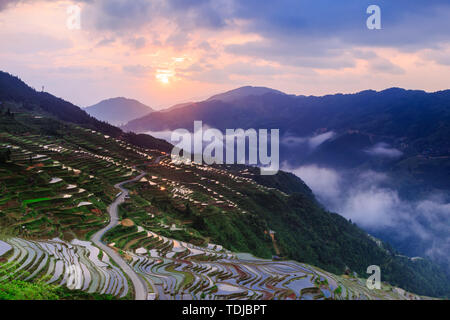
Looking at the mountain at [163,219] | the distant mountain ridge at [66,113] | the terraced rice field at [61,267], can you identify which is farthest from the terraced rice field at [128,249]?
the distant mountain ridge at [66,113]

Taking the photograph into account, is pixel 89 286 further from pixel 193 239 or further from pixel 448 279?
pixel 448 279

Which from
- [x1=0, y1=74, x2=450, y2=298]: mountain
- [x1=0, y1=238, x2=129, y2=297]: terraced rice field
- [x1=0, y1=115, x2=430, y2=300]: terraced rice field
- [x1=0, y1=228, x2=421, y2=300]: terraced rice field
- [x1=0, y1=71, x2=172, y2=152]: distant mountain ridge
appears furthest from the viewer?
[x1=0, y1=71, x2=172, y2=152]: distant mountain ridge

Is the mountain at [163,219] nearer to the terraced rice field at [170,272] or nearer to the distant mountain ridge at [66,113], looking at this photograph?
the terraced rice field at [170,272]

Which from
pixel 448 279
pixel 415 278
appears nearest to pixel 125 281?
pixel 415 278

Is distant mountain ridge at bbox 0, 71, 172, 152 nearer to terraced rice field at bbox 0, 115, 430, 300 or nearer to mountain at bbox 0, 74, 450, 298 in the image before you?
mountain at bbox 0, 74, 450, 298

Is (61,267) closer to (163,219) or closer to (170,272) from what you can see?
(170,272)

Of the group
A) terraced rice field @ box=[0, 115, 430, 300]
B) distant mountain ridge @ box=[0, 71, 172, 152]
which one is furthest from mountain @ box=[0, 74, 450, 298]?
distant mountain ridge @ box=[0, 71, 172, 152]

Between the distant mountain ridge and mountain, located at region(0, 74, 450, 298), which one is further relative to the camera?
the distant mountain ridge

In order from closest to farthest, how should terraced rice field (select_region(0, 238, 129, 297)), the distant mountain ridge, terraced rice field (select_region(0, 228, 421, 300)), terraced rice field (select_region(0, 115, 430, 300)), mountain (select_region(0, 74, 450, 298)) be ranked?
terraced rice field (select_region(0, 238, 129, 297)) → terraced rice field (select_region(0, 228, 421, 300)) → terraced rice field (select_region(0, 115, 430, 300)) → mountain (select_region(0, 74, 450, 298)) → the distant mountain ridge
